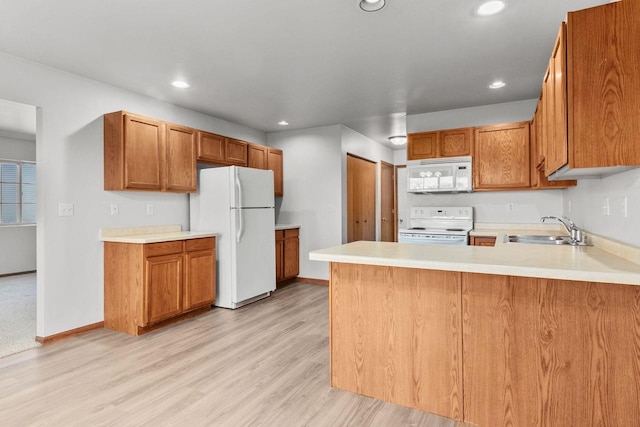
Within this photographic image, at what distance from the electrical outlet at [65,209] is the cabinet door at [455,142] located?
4057 millimetres

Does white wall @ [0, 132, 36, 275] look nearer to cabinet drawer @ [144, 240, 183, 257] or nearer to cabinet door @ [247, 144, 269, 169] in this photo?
cabinet door @ [247, 144, 269, 169]

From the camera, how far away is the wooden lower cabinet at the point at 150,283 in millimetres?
3238

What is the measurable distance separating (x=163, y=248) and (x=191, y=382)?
57.9 inches

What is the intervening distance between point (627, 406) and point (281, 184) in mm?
4729

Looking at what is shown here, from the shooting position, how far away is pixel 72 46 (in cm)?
271

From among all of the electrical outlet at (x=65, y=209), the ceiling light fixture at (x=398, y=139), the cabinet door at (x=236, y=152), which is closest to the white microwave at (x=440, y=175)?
the ceiling light fixture at (x=398, y=139)

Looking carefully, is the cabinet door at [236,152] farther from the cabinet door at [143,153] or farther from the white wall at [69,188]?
the white wall at [69,188]

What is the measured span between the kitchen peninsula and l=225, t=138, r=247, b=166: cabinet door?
290 centimetres

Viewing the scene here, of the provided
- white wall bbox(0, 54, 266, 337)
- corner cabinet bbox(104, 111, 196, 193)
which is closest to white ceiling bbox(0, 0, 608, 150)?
white wall bbox(0, 54, 266, 337)

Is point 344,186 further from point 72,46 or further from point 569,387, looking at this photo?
point 569,387

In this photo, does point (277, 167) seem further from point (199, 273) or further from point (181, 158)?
point (199, 273)

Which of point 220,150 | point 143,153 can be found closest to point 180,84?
point 143,153

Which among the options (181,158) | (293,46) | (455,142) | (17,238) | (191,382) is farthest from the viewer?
(17,238)

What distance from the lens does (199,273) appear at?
150 inches
